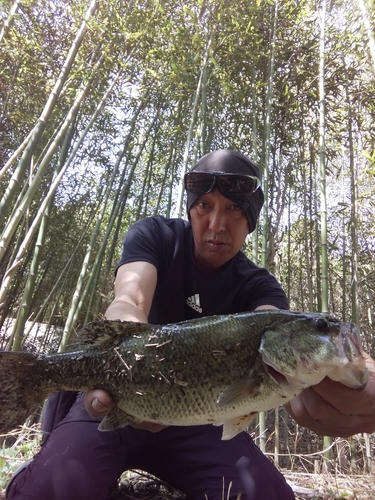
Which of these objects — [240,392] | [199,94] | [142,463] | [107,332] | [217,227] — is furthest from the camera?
[199,94]

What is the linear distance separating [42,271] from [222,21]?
763 cm

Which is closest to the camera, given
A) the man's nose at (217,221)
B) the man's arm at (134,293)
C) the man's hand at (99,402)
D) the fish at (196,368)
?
the fish at (196,368)

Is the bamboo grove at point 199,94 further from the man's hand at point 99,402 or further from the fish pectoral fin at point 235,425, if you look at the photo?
the fish pectoral fin at point 235,425

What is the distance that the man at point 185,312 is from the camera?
1.60 meters

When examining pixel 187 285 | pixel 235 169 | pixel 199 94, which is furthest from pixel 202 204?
pixel 199 94

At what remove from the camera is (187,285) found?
91.4 inches

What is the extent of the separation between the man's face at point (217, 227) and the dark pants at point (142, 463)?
0.98 meters

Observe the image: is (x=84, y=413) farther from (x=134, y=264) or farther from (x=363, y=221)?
(x=363, y=221)

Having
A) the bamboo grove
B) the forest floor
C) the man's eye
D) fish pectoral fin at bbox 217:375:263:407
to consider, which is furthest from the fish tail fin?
the bamboo grove

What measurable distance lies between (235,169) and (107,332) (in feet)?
4.25

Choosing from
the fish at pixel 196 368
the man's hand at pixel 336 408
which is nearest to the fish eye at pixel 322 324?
the fish at pixel 196 368

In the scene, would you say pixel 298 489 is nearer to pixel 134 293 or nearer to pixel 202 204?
pixel 134 293

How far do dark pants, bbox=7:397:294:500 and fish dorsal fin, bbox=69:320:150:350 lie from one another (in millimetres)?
539

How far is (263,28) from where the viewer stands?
5410mm
